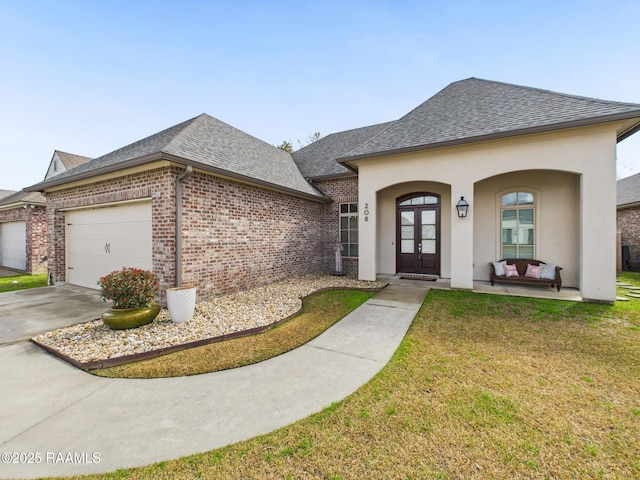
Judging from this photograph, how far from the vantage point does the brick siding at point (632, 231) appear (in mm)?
12477

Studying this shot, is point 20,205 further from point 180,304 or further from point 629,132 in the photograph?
point 629,132

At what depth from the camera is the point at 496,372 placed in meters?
3.30

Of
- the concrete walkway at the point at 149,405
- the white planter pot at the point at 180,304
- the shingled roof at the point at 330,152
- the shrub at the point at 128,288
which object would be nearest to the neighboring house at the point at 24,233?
the shrub at the point at 128,288

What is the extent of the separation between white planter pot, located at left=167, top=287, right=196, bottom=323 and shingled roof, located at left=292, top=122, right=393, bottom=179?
24.6ft

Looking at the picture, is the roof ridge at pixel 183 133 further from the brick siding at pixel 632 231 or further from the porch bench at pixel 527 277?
the brick siding at pixel 632 231

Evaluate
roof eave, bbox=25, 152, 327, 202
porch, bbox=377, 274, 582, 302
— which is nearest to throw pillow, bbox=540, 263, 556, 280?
porch, bbox=377, 274, 582, 302

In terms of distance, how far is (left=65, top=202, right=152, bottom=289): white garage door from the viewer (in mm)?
6504

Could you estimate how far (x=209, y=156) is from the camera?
22.0 ft

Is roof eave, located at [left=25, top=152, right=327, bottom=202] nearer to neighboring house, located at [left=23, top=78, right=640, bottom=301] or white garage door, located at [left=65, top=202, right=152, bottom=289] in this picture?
neighboring house, located at [left=23, top=78, right=640, bottom=301]

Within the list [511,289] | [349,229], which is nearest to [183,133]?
[349,229]

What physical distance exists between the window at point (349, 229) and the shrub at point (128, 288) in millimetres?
7383

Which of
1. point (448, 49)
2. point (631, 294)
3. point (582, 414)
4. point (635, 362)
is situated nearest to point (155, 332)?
point (582, 414)

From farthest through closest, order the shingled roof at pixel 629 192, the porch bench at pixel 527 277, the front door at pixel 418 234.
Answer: the shingled roof at pixel 629 192, the front door at pixel 418 234, the porch bench at pixel 527 277

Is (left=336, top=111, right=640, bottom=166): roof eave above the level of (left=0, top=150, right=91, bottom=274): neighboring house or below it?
above
